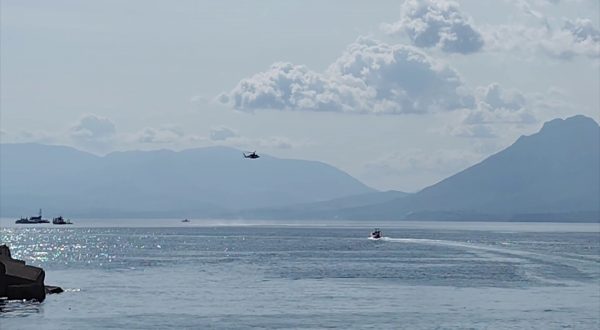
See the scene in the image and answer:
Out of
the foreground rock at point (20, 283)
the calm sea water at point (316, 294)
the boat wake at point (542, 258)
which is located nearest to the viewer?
the calm sea water at point (316, 294)

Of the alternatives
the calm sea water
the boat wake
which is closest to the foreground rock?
the calm sea water

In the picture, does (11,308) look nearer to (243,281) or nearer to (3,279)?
(3,279)

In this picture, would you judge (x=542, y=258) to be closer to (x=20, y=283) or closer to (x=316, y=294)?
(x=316, y=294)

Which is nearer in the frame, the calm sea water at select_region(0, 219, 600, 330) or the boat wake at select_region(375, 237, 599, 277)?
the calm sea water at select_region(0, 219, 600, 330)

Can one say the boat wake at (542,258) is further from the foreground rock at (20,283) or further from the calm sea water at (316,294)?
the foreground rock at (20,283)

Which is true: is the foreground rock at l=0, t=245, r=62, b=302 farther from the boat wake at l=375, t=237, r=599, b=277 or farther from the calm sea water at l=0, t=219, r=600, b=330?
the boat wake at l=375, t=237, r=599, b=277

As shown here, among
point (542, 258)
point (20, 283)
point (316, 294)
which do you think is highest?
point (542, 258)

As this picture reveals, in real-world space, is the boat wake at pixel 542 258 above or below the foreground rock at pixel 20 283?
above

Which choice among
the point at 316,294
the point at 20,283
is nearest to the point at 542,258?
the point at 316,294

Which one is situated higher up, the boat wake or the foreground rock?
the boat wake

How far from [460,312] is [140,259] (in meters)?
82.0

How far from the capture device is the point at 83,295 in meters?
92.2

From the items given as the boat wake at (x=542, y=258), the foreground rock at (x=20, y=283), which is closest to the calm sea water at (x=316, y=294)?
the boat wake at (x=542, y=258)

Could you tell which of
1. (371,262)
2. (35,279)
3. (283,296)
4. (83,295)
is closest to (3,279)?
(35,279)
